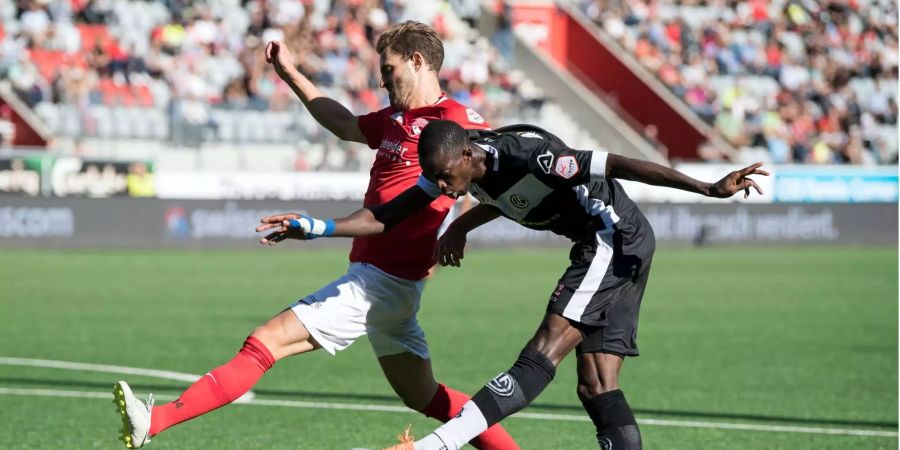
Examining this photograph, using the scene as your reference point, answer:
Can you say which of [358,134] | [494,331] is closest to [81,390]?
[358,134]

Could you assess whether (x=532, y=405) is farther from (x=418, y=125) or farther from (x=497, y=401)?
(x=497, y=401)

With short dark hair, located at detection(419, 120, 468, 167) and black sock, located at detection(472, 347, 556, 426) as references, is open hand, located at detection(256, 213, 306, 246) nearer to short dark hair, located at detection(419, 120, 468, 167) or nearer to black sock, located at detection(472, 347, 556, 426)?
short dark hair, located at detection(419, 120, 468, 167)

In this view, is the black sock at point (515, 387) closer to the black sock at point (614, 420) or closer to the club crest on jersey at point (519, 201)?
the black sock at point (614, 420)

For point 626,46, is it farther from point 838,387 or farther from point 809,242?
point 838,387

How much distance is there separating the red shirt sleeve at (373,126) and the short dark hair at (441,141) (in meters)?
1.01

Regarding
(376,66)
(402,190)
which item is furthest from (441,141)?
(376,66)

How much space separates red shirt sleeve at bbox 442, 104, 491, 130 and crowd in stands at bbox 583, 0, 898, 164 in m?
29.1

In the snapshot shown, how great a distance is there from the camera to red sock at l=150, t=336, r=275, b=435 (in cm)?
592

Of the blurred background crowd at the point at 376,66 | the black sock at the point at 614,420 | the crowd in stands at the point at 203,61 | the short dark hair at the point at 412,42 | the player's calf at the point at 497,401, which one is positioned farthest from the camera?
the blurred background crowd at the point at 376,66

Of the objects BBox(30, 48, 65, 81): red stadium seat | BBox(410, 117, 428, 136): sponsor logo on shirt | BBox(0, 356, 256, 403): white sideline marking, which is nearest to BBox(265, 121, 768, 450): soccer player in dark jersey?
BBox(410, 117, 428, 136): sponsor logo on shirt

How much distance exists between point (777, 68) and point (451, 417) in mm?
34162

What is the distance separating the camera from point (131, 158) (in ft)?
86.6

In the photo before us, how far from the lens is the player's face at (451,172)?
5676 mm

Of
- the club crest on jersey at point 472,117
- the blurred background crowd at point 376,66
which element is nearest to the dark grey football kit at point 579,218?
the club crest on jersey at point 472,117
